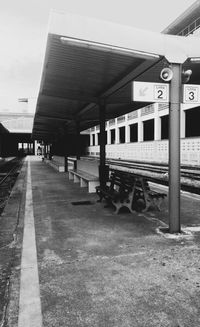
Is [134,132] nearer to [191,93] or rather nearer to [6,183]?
[6,183]

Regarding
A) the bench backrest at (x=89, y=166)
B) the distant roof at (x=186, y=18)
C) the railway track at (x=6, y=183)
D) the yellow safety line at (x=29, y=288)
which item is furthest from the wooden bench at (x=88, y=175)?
the distant roof at (x=186, y=18)

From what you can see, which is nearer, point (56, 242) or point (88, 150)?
point (56, 242)

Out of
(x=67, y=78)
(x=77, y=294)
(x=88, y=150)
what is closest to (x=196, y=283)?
(x=77, y=294)

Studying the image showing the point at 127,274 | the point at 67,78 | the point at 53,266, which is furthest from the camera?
the point at 67,78

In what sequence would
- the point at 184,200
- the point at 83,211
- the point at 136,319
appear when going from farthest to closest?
1. the point at 184,200
2. the point at 83,211
3. the point at 136,319

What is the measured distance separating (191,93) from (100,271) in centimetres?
342

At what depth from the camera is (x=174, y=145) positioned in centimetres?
497

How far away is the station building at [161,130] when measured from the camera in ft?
75.7

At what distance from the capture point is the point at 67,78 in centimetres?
727

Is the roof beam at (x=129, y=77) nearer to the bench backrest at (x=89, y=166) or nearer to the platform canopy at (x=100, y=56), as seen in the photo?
the platform canopy at (x=100, y=56)

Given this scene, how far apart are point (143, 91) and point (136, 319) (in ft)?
11.6

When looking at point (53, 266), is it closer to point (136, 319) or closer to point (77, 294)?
point (77, 294)

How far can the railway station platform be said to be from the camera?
257cm

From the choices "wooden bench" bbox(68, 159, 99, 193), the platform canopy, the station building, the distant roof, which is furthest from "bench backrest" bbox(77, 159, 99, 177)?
the distant roof
